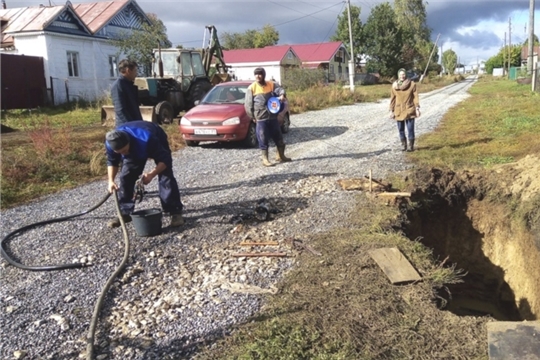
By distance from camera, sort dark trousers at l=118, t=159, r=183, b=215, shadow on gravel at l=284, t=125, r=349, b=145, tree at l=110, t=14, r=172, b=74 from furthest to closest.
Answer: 1. tree at l=110, t=14, r=172, b=74
2. shadow on gravel at l=284, t=125, r=349, b=145
3. dark trousers at l=118, t=159, r=183, b=215

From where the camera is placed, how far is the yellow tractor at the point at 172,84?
569 inches

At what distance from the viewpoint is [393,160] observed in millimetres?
8641

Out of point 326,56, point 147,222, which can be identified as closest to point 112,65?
point 147,222

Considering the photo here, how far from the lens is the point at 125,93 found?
6117 millimetres

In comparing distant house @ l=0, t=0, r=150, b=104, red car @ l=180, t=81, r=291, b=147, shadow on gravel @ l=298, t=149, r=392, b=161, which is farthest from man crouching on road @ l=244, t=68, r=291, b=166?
distant house @ l=0, t=0, r=150, b=104

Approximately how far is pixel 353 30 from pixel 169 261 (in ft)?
164

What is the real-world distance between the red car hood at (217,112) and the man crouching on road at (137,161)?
16.9ft

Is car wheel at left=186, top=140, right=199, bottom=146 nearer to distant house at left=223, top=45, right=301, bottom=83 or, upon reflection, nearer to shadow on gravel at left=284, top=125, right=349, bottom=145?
shadow on gravel at left=284, top=125, right=349, bottom=145

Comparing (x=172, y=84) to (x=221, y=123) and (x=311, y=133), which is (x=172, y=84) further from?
(x=221, y=123)

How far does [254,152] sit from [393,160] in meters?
3.15

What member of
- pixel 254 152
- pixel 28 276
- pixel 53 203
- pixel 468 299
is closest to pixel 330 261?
pixel 28 276

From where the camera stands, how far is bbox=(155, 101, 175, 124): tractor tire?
14.1 metres

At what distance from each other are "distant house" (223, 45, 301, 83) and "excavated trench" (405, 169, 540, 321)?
3685 cm

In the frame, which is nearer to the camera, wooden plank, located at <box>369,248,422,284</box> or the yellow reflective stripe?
wooden plank, located at <box>369,248,422,284</box>
